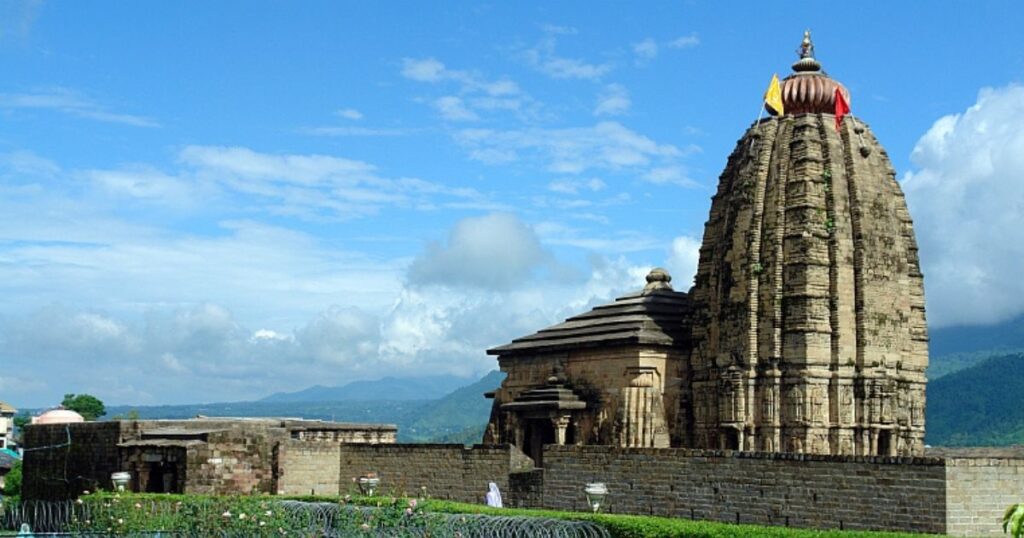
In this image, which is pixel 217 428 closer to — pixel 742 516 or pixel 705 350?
pixel 705 350

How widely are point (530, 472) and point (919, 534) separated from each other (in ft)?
39.1

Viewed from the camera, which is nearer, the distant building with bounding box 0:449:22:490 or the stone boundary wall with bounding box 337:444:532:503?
the stone boundary wall with bounding box 337:444:532:503

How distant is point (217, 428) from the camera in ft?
123

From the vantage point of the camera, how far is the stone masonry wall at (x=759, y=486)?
72.0ft

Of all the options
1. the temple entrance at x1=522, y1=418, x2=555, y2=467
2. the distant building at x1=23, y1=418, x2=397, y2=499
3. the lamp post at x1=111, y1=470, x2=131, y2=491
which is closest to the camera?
the lamp post at x1=111, y1=470, x2=131, y2=491

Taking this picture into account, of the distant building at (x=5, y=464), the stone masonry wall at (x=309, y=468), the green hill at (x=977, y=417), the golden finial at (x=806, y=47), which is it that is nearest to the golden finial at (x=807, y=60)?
the golden finial at (x=806, y=47)

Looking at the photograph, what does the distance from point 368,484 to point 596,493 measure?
22.5 ft

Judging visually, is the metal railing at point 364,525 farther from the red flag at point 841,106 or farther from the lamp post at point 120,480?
the red flag at point 841,106

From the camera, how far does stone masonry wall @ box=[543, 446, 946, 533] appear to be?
21938mm

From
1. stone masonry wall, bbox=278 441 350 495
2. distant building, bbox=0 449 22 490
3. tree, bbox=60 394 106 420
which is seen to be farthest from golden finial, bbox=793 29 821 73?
tree, bbox=60 394 106 420

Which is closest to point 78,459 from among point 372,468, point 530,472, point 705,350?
point 372,468

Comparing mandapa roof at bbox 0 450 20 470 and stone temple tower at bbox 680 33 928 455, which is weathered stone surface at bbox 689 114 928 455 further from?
mandapa roof at bbox 0 450 20 470

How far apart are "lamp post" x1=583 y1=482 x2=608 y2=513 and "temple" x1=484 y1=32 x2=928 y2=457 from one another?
7614mm

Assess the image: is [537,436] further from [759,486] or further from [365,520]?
[365,520]
